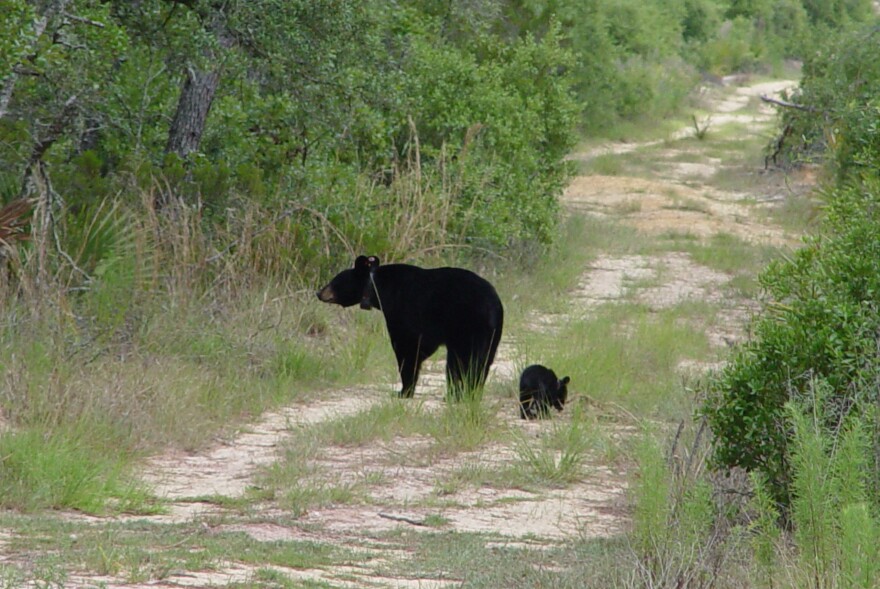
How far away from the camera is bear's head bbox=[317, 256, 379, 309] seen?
1034 cm

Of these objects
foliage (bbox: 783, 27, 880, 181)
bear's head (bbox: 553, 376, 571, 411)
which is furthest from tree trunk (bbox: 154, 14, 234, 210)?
foliage (bbox: 783, 27, 880, 181)

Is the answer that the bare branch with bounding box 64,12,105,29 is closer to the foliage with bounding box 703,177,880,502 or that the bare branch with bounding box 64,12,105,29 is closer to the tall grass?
the tall grass

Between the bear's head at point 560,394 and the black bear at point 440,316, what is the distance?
1.75ft

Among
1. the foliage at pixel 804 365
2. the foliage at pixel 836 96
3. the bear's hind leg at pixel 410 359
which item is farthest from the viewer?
the foliage at pixel 836 96

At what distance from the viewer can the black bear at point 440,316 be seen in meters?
9.51

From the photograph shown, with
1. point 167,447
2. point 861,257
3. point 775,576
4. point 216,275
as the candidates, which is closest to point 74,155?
point 216,275

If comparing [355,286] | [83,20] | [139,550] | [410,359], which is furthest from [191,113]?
[139,550]

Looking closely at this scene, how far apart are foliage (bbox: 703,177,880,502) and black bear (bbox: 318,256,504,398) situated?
9.77 ft

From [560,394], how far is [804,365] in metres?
3.58

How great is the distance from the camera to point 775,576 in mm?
4996

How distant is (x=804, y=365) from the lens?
6281 millimetres

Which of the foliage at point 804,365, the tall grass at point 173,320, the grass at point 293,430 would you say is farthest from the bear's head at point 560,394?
the foliage at point 804,365

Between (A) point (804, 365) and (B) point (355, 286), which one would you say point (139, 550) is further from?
(B) point (355, 286)

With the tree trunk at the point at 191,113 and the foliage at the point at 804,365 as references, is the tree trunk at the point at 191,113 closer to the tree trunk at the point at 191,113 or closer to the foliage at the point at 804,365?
the tree trunk at the point at 191,113
